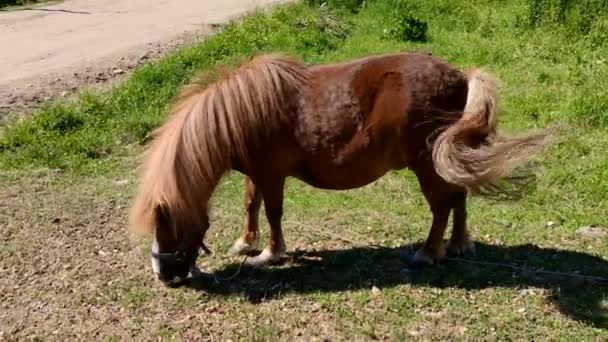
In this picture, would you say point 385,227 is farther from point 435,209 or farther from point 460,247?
point 435,209

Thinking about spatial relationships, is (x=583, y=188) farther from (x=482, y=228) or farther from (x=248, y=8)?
(x=248, y=8)

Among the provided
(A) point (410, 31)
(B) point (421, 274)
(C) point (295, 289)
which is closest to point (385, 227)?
(B) point (421, 274)

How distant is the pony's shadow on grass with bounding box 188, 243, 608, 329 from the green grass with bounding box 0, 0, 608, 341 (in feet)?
0.04

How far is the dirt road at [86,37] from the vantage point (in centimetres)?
956

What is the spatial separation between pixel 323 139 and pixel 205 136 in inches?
25.8

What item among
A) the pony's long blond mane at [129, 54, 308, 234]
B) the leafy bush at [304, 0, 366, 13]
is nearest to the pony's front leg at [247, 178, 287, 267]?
the pony's long blond mane at [129, 54, 308, 234]

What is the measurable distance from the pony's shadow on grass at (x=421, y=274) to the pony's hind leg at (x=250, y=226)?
0.17 m

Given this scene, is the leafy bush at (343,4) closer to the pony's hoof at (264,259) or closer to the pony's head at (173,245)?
the pony's hoof at (264,259)

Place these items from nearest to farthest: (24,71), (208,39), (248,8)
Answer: (24,71) < (208,39) < (248,8)

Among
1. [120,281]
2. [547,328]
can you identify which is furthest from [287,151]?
[547,328]

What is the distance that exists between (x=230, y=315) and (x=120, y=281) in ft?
2.57

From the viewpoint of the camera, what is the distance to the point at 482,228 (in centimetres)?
550

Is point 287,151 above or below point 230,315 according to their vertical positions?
above

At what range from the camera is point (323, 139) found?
185 inches
